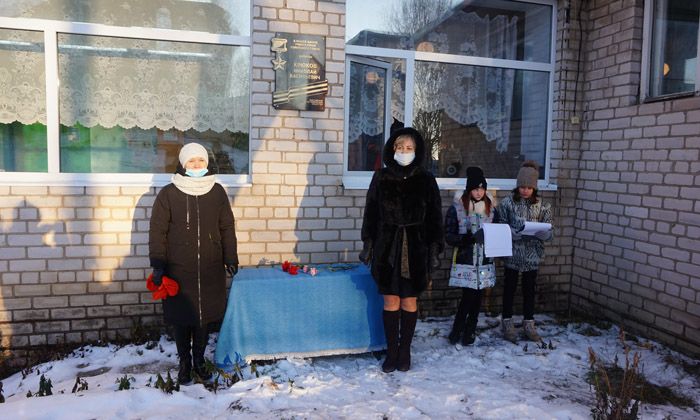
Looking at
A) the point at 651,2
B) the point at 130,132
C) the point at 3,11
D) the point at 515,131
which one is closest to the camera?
Answer: the point at 3,11

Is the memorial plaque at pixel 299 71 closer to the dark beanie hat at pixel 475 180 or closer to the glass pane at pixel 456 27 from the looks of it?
the glass pane at pixel 456 27

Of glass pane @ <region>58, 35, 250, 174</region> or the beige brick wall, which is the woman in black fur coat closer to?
glass pane @ <region>58, 35, 250, 174</region>

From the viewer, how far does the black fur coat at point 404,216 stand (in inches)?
144

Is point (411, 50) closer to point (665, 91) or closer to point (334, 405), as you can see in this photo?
point (665, 91)

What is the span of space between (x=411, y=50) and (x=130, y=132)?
2765mm

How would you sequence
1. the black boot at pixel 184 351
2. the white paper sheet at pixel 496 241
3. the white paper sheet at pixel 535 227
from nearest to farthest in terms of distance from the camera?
the black boot at pixel 184 351, the white paper sheet at pixel 496 241, the white paper sheet at pixel 535 227

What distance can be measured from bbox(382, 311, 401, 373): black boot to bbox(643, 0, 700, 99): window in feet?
10.3

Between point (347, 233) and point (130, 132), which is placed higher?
point (130, 132)

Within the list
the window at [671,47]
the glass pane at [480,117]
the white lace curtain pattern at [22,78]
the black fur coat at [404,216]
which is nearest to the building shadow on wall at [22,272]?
the white lace curtain pattern at [22,78]

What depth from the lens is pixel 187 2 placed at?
442cm

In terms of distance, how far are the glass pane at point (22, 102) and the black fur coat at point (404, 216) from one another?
2820 millimetres

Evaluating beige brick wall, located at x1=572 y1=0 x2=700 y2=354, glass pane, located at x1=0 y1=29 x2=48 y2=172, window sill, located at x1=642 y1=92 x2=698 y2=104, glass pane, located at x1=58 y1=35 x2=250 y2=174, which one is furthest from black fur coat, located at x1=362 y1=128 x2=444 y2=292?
glass pane, located at x1=0 y1=29 x2=48 y2=172

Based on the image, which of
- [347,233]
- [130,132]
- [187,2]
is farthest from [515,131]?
[130,132]

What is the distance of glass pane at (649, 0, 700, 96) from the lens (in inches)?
171
